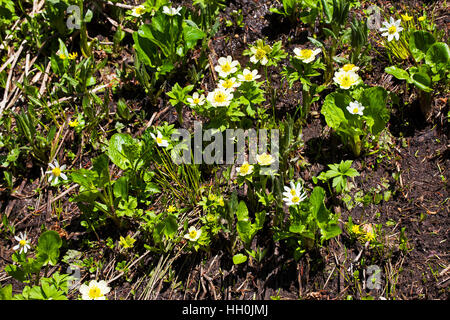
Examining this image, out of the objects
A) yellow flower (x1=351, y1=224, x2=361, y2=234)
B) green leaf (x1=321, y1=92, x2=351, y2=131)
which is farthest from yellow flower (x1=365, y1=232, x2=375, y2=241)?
green leaf (x1=321, y1=92, x2=351, y2=131)

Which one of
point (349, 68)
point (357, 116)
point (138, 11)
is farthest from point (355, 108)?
point (138, 11)

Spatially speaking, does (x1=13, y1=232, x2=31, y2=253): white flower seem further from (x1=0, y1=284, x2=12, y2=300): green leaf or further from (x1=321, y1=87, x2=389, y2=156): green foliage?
(x1=321, y1=87, x2=389, y2=156): green foliage

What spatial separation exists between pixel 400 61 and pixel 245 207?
4.82 feet

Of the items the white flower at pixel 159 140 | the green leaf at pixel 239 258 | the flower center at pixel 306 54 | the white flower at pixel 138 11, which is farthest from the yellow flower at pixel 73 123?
the flower center at pixel 306 54

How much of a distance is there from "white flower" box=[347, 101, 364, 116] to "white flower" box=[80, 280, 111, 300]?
5.50 ft

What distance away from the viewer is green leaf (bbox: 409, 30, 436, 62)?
2.70 m

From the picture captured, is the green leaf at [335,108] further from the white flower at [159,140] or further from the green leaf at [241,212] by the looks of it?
the white flower at [159,140]

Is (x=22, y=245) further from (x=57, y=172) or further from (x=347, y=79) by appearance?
(x=347, y=79)

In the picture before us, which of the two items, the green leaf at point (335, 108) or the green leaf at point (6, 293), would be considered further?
the green leaf at point (335, 108)

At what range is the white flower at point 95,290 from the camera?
7.86 ft

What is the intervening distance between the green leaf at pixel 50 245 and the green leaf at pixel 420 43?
7.78ft

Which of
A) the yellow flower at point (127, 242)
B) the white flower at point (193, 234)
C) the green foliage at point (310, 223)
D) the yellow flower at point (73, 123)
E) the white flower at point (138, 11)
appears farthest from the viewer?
the white flower at point (138, 11)

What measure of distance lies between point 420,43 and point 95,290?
2405 millimetres

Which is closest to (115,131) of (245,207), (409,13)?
(245,207)
